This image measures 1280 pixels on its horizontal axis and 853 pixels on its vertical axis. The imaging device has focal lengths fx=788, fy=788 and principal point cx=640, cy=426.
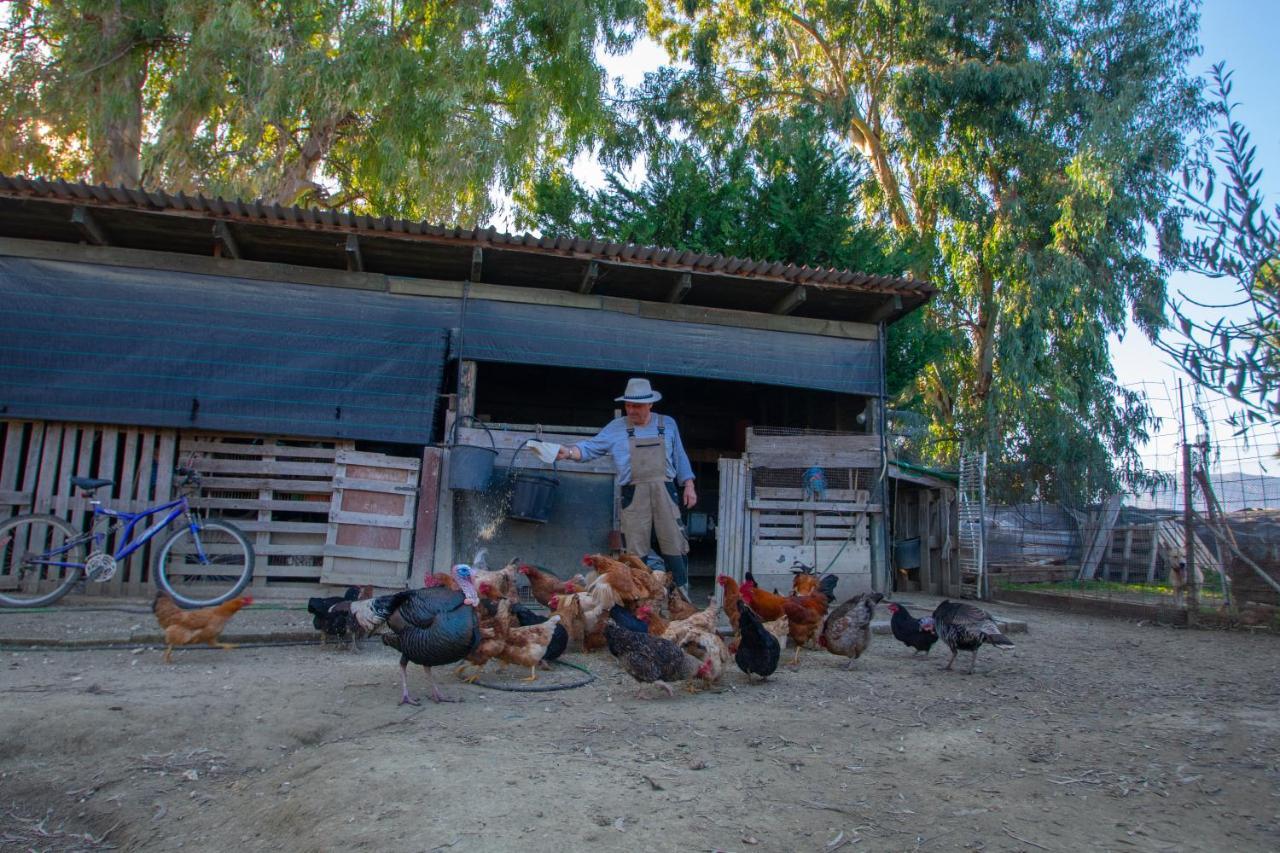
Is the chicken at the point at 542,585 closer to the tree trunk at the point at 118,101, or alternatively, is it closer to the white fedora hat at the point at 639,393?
the white fedora hat at the point at 639,393

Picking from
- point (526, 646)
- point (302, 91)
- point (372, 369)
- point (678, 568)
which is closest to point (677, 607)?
point (678, 568)

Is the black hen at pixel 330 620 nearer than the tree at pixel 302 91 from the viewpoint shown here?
Yes

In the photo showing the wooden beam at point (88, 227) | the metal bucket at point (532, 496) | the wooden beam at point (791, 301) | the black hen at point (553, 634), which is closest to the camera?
the black hen at point (553, 634)

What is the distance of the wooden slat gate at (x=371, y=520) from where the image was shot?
795 centimetres

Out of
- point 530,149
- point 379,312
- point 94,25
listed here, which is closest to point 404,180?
point 530,149

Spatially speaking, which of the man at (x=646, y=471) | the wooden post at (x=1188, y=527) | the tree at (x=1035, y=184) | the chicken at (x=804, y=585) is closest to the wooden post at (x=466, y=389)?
the man at (x=646, y=471)

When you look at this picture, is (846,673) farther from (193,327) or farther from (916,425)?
(916,425)

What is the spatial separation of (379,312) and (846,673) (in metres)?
5.86

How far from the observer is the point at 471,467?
7.75 meters

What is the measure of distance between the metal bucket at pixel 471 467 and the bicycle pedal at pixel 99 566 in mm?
3059

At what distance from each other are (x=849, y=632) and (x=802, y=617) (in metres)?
0.40

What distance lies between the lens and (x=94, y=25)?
513 inches

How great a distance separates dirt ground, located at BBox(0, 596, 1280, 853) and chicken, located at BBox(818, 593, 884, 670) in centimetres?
31

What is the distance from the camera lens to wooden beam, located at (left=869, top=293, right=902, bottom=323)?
919cm
